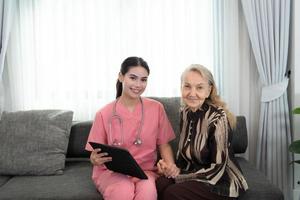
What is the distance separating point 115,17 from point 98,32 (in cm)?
17

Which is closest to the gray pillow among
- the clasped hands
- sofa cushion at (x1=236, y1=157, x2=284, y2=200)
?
the clasped hands

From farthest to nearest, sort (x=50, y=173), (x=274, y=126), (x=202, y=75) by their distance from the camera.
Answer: (x=274, y=126) < (x=50, y=173) < (x=202, y=75)

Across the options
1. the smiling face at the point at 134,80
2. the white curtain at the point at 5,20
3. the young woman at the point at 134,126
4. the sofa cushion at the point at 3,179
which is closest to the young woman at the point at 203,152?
the young woman at the point at 134,126

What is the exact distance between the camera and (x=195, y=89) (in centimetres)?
183

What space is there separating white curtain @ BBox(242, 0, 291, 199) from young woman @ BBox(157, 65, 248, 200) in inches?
32.1

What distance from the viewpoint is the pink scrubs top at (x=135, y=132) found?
198cm

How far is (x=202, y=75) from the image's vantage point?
6.00 ft

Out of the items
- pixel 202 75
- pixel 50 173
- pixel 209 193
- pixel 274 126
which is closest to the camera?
pixel 209 193

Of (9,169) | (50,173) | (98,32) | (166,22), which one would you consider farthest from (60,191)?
(166,22)

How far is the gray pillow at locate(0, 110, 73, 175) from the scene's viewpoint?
88.7 inches

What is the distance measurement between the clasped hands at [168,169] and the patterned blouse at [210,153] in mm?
35

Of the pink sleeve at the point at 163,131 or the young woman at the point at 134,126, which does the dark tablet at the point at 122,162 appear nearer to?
the young woman at the point at 134,126

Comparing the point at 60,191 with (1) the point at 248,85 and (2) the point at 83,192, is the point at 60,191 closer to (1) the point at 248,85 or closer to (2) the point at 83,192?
(2) the point at 83,192

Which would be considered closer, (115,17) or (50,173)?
(50,173)
